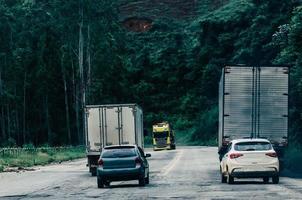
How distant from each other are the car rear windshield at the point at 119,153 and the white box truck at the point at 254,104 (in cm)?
526

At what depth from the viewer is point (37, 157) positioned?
2183 inches

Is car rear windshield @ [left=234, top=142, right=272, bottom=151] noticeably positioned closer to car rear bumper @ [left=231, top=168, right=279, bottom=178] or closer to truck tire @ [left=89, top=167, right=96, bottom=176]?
car rear bumper @ [left=231, top=168, right=279, bottom=178]

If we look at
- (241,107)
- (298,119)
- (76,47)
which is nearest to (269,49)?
(76,47)

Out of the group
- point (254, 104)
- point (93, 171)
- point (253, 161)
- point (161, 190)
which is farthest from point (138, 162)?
point (93, 171)

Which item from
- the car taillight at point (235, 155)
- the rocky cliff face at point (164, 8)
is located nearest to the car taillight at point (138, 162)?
the car taillight at point (235, 155)

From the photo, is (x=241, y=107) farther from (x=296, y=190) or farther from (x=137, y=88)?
(x=137, y=88)

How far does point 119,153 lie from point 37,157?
29.5 metres

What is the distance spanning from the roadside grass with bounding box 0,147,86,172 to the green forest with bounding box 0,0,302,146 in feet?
36.8

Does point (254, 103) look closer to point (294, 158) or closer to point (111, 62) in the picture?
point (294, 158)

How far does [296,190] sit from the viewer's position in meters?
22.8

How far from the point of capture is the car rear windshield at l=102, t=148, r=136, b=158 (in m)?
26.8

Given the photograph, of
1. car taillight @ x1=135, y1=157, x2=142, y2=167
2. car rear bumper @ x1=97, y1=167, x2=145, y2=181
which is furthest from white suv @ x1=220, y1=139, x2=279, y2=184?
car rear bumper @ x1=97, y1=167, x2=145, y2=181

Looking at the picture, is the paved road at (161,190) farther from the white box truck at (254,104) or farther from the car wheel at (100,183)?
the white box truck at (254,104)

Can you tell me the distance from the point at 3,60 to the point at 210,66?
3189 cm
